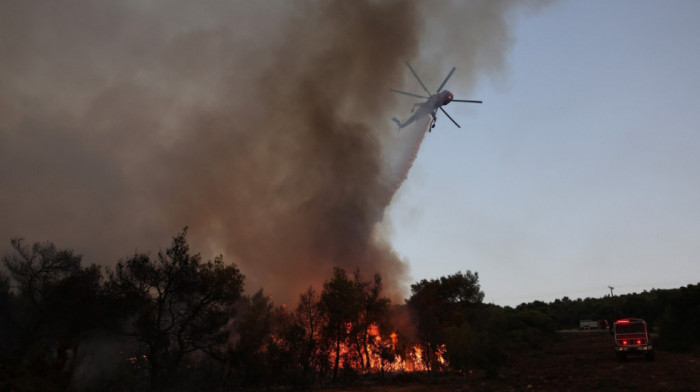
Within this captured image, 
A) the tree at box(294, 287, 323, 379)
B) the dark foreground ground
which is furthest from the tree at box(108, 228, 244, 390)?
the dark foreground ground

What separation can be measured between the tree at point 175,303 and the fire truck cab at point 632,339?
1498 inches

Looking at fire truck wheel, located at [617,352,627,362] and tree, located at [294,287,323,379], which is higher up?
tree, located at [294,287,323,379]

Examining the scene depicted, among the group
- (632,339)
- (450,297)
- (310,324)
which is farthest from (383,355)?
(450,297)

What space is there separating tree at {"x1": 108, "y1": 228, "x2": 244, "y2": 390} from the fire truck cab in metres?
38.0

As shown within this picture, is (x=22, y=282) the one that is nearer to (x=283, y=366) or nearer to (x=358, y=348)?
(x=283, y=366)

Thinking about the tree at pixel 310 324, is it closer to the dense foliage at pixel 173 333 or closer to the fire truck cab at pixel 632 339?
the dense foliage at pixel 173 333

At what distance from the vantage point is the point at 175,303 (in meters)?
35.9

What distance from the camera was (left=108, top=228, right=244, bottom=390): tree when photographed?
33625 mm

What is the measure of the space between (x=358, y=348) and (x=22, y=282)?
32932 millimetres

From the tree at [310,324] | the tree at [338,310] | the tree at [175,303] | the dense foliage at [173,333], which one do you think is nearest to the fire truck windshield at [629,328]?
the dense foliage at [173,333]

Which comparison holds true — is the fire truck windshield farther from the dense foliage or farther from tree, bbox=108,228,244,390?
tree, bbox=108,228,244,390

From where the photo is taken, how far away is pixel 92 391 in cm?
2772

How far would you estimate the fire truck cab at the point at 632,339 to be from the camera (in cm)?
3875

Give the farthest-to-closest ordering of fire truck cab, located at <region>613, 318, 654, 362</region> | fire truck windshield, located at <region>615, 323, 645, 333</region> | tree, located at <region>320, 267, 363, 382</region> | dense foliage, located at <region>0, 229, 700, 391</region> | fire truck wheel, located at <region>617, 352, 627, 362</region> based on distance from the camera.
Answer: tree, located at <region>320, 267, 363, 382</region> → fire truck wheel, located at <region>617, 352, 627, 362</region> → fire truck windshield, located at <region>615, 323, 645, 333</region> → fire truck cab, located at <region>613, 318, 654, 362</region> → dense foliage, located at <region>0, 229, 700, 391</region>
